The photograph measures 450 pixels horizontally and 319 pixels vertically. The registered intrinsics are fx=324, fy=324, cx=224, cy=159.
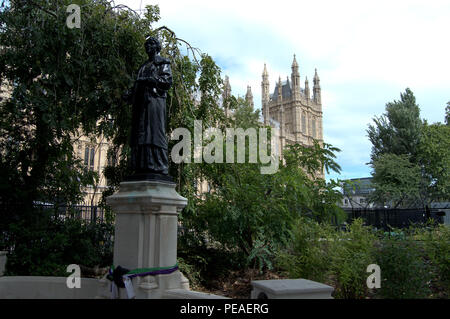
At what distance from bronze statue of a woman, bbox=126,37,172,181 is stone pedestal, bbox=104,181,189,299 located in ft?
0.98

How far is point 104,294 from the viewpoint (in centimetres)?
440

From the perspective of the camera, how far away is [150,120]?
4.75m

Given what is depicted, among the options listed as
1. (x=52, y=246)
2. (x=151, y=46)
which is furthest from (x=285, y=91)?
(x=151, y=46)

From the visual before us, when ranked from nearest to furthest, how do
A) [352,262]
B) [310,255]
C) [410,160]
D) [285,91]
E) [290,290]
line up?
[290,290]
[352,262]
[310,255]
[410,160]
[285,91]

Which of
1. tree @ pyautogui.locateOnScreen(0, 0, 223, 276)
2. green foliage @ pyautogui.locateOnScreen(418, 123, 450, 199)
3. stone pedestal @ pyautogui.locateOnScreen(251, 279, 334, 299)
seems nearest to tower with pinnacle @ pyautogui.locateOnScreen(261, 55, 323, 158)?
green foliage @ pyautogui.locateOnScreen(418, 123, 450, 199)

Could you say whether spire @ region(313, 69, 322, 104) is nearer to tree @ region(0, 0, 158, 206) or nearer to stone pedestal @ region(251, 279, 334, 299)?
tree @ region(0, 0, 158, 206)

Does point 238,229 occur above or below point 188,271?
above

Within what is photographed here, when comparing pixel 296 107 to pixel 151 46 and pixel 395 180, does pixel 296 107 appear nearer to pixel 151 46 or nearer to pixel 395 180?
pixel 395 180

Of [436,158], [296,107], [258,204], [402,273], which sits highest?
[296,107]

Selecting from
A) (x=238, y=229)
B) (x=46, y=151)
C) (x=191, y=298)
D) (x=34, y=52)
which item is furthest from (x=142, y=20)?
(x=191, y=298)

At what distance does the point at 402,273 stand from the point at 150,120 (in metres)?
4.36

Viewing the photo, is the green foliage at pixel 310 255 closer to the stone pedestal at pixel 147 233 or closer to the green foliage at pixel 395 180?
the stone pedestal at pixel 147 233
